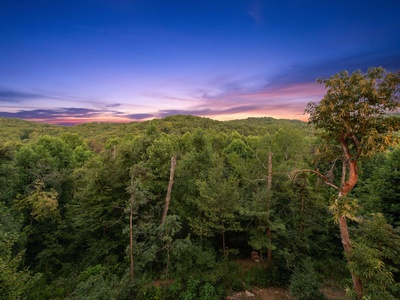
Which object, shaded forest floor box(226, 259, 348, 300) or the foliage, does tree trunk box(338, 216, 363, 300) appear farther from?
shaded forest floor box(226, 259, 348, 300)

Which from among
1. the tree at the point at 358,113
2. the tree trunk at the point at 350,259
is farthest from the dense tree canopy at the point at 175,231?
the tree at the point at 358,113

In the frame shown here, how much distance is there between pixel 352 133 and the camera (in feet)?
17.9

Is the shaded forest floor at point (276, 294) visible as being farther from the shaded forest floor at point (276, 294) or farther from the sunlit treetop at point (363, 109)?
the sunlit treetop at point (363, 109)

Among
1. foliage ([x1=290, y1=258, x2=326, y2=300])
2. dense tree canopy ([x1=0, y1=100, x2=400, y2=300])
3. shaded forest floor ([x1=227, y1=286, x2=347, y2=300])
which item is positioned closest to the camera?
foliage ([x1=290, y1=258, x2=326, y2=300])

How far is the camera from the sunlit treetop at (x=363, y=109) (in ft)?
Answer: 16.1

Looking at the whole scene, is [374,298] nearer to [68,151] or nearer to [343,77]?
[343,77]

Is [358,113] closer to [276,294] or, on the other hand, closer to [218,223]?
[218,223]

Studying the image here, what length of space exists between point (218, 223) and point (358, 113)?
9.19 metres

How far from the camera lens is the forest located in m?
5.23

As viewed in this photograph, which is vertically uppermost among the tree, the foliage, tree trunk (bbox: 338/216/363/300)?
the tree

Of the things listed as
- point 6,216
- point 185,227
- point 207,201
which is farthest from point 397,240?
point 6,216

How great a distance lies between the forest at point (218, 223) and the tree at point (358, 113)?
0.03m

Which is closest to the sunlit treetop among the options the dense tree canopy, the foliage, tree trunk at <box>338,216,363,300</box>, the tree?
the tree

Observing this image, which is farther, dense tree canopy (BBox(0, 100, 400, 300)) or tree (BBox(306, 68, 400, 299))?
dense tree canopy (BBox(0, 100, 400, 300))
